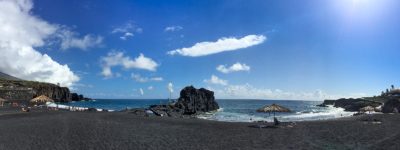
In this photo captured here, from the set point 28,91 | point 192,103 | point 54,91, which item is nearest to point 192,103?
point 192,103

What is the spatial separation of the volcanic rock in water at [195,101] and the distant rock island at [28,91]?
53154 mm

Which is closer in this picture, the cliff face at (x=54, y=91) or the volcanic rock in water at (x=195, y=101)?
the volcanic rock in water at (x=195, y=101)

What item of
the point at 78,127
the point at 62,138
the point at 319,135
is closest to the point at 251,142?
the point at 319,135

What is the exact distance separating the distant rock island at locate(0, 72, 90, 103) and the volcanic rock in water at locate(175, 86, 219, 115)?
5315 cm

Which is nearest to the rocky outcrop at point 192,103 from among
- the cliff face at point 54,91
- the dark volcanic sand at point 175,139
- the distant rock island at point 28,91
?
the distant rock island at point 28,91

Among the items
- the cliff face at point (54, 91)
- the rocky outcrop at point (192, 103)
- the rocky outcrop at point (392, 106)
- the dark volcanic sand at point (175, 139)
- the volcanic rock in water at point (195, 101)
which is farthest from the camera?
the cliff face at point (54, 91)

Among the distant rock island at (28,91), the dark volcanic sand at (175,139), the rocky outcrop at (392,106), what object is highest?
the distant rock island at (28,91)

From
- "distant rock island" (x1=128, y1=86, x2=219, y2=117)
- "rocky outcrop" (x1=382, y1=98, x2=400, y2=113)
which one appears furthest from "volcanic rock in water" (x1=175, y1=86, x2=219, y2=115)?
"rocky outcrop" (x1=382, y1=98, x2=400, y2=113)

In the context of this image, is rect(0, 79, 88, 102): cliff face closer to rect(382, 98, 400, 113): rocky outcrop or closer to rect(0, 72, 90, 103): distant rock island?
rect(0, 72, 90, 103): distant rock island

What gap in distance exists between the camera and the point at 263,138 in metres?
29.5

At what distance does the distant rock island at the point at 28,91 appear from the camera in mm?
110875

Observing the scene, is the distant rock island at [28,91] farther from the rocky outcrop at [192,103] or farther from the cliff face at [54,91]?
A: the rocky outcrop at [192,103]

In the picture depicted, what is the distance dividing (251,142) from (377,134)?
41.4 ft

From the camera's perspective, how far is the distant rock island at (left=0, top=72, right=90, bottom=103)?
110875mm
